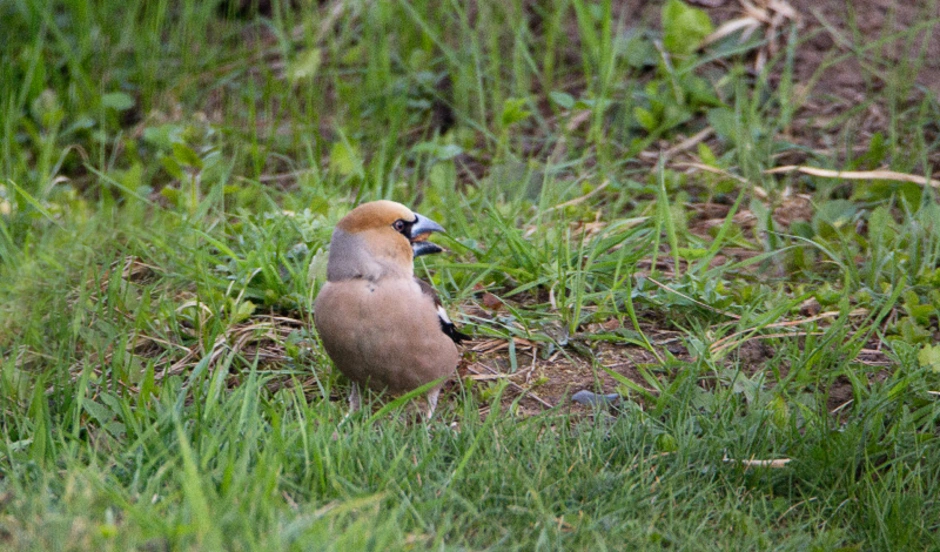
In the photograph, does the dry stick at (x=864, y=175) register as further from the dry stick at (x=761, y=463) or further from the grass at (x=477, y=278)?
the dry stick at (x=761, y=463)

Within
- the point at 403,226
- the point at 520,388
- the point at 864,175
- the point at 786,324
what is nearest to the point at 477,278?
the point at 520,388

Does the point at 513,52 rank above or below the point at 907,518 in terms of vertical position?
above

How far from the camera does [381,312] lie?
372cm

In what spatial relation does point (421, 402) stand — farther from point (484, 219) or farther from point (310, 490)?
point (484, 219)

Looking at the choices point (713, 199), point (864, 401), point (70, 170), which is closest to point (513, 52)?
point (713, 199)

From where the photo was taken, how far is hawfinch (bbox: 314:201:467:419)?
371 cm

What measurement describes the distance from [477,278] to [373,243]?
0.96 metres

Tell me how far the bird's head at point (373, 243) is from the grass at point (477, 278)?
522 millimetres

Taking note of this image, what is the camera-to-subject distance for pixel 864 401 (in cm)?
385

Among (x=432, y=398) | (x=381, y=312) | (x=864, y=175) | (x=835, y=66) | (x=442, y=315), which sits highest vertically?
(x=835, y=66)

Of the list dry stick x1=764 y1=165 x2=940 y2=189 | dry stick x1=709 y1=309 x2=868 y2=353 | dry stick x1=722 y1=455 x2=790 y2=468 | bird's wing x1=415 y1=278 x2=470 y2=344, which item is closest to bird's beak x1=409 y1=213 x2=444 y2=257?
bird's wing x1=415 y1=278 x2=470 y2=344

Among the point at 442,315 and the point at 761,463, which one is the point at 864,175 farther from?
the point at 442,315

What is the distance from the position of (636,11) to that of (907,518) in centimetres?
438

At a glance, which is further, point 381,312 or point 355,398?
point 355,398
